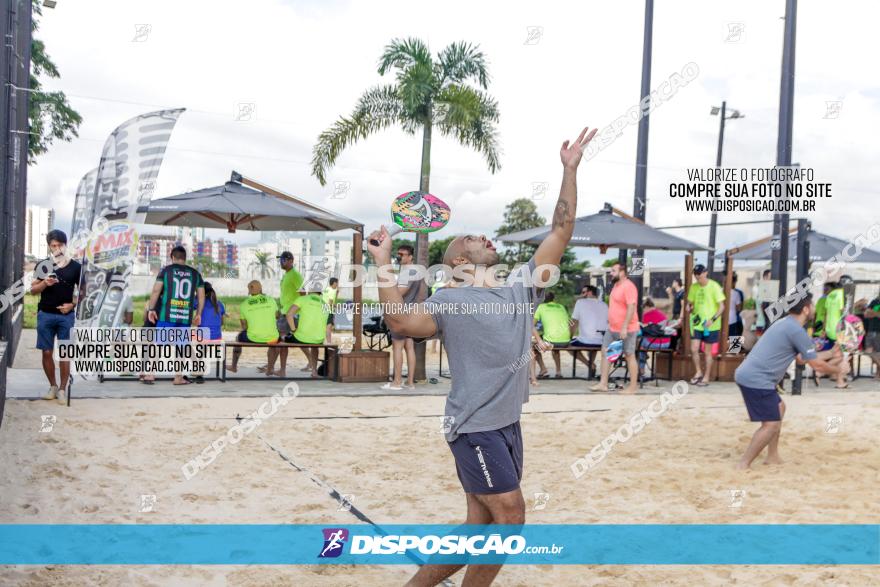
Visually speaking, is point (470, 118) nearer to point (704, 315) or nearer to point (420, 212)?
point (420, 212)

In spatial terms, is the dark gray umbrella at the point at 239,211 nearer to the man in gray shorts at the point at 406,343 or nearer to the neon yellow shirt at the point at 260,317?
the neon yellow shirt at the point at 260,317

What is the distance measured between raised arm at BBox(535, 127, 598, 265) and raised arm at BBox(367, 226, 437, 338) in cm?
67

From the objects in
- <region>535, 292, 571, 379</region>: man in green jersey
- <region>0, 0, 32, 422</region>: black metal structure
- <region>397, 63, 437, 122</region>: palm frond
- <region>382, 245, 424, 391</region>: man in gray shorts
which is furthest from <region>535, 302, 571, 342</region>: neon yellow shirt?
<region>397, 63, 437, 122</region>: palm frond

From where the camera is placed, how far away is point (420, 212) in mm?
14680

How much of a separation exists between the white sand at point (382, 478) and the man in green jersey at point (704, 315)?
9.37ft

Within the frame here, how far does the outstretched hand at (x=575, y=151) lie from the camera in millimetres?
3389

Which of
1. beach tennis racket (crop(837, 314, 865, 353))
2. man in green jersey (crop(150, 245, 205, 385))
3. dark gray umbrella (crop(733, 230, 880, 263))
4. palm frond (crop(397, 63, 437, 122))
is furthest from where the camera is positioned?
palm frond (crop(397, 63, 437, 122))

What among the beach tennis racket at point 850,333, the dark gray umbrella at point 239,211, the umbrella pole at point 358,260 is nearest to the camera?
the dark gray umbrella at point 239,211

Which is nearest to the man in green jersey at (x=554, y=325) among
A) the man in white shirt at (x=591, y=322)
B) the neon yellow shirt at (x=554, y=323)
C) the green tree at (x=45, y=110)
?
the neon yellow shirt at (x=554, y=323)

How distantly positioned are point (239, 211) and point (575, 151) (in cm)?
696

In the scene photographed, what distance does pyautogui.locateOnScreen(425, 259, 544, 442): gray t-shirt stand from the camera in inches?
119

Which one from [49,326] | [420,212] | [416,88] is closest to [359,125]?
Answer: [416,88]

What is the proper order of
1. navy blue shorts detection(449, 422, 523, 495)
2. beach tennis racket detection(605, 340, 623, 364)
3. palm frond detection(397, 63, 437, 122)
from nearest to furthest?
navy blue shorts detection(449, 422, 523, 495), beach tennis racket detection(605, 340, 623, 364), palm frond detection(397, 63, 437, 122)

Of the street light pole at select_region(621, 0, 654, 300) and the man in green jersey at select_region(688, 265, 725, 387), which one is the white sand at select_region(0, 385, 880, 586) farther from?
the street light pole at select_region(621, 0, 654, 300)
